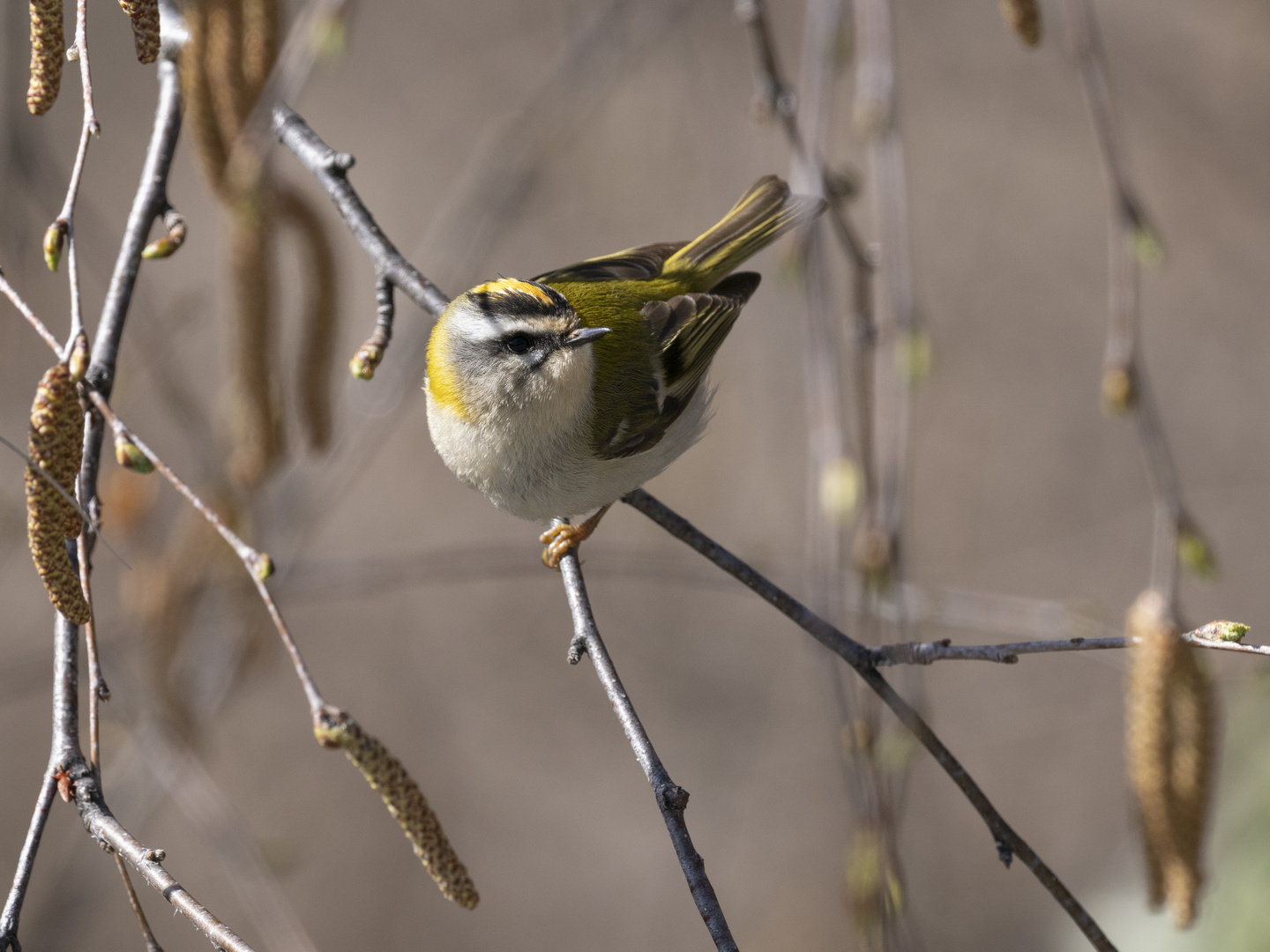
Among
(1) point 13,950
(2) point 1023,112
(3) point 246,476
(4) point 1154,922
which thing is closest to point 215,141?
(3) point 246,476

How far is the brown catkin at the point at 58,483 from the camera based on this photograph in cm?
123

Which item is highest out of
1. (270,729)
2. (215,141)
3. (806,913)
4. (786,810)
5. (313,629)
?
(215,141)

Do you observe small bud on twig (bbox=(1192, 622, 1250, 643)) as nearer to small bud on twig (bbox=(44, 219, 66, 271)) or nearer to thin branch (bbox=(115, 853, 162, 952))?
thin branch (bbox=(115, 853, 162, 952))

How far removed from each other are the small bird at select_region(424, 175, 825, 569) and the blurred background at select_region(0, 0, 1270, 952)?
6.92ft

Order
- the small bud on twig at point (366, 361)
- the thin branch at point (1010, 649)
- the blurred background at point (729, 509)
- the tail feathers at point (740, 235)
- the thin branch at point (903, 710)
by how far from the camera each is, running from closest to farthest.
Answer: the thin branch at point (1010, 649) < the thin branch at point (903, 710) < the small bud on twig at point (366, 361) < the tail feathers at point (740, 235) < the blurred background at point (729, 509)

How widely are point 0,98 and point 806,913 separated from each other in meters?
4.89

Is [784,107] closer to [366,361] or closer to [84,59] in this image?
[366,361]

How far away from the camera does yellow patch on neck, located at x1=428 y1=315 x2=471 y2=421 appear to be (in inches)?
87.4

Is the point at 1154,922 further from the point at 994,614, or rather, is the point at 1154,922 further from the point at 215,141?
the point at 215,141

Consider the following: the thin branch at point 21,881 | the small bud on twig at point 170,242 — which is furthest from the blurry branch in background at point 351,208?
the thin branch at point 21,881

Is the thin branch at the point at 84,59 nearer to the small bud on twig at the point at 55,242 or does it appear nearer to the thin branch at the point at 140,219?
the small bud on twig at the point at 55,242

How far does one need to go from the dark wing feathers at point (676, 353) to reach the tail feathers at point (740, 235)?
14 cm

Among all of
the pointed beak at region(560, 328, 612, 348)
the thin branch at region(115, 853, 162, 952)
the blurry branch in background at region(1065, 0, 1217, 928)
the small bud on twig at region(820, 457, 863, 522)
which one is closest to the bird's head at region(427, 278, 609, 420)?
the pointed beak at region(560, 328, 612, 348)

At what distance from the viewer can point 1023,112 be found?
643cm
